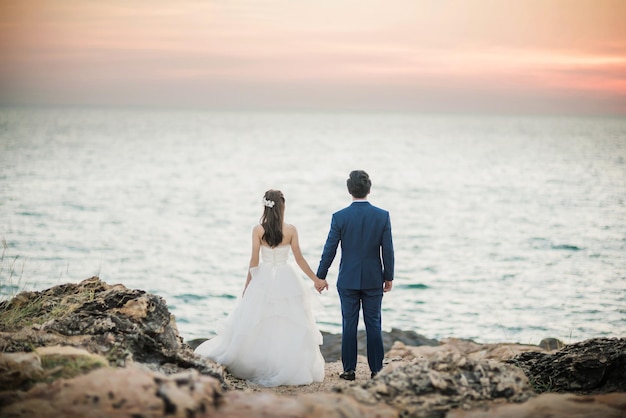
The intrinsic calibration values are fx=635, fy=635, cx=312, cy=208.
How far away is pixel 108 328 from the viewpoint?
6.06 m

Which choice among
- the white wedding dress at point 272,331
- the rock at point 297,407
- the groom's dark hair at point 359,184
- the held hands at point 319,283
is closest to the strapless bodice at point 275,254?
the white wedding dress at point 272,331

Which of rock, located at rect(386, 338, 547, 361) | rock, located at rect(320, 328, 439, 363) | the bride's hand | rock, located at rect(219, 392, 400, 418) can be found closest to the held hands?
the bride's hand

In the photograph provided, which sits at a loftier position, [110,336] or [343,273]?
[343,273]

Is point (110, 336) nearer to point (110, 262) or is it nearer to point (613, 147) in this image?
point (110, 262)

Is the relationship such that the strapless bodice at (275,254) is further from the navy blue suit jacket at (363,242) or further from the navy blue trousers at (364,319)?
the navy blue trousers at (364,319)

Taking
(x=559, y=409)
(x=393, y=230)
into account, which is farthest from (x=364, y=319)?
(x=393, y=230)

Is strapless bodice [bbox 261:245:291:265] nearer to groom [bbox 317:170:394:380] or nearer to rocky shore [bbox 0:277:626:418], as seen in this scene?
groom [bbox 317:170:394:380]

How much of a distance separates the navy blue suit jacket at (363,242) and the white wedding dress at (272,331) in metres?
0.69

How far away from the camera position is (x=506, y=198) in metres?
52.9

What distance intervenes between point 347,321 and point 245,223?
32.2m

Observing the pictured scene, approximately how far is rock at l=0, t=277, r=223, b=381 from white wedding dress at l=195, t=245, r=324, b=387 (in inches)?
45.9

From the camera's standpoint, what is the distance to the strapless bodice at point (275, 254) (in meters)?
8.12

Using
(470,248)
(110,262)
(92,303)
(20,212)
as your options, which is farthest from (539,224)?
(92,303)

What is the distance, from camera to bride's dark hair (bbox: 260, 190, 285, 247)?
786 centimetres
